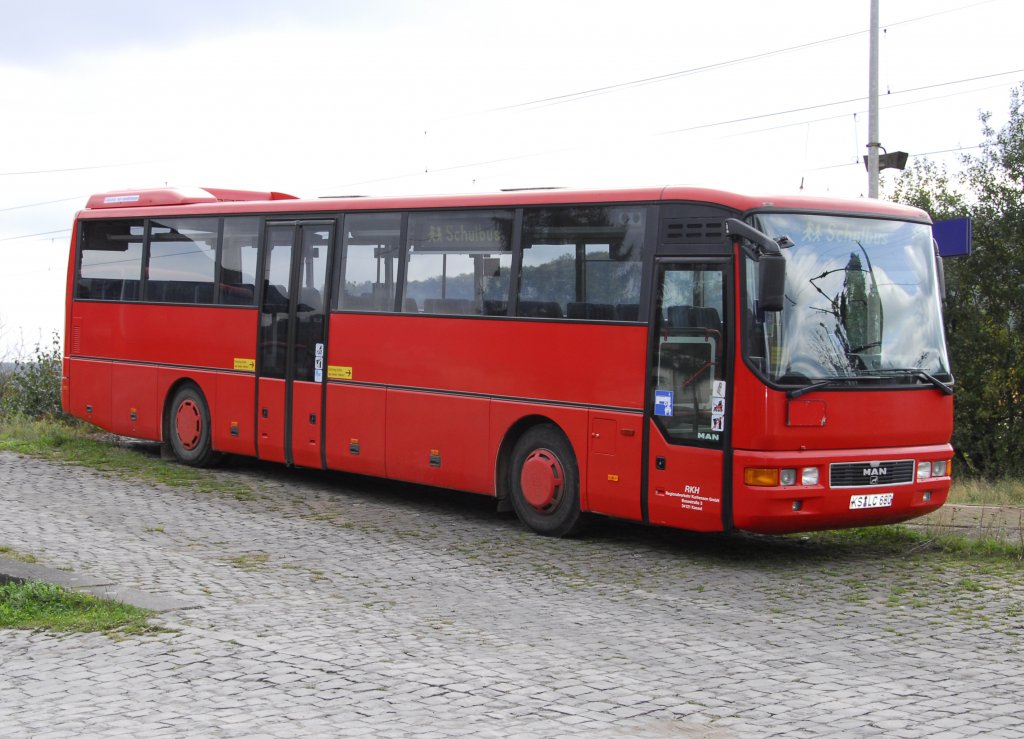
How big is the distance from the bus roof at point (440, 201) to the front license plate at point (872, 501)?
246cm

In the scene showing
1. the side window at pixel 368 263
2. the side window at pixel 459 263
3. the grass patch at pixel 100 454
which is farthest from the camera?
the grass patch at pixel 100 454

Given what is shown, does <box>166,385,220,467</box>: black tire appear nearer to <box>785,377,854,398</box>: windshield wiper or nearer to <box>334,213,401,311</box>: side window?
A: <box>334,213,401,311</box>: side window

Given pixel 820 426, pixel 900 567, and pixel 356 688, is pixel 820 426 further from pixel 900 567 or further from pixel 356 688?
pixel 356 688

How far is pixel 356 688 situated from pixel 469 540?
5.61 metres

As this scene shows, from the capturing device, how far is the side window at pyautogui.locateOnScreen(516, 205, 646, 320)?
39.9 feet

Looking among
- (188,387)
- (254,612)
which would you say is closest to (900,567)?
(254,612)

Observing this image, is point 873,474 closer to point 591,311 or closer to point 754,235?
point 754,235

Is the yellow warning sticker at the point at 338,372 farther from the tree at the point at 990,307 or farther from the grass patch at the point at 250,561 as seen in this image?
the tree at the point at 990,307

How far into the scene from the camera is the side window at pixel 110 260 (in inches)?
741

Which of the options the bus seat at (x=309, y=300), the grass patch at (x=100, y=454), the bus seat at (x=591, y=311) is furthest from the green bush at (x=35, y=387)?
the bus seat at (x=591, y=311)

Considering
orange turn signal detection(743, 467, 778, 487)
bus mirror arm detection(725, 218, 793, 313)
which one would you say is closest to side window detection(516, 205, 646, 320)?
bus mirror arm detection(725, 218, 793, 313)

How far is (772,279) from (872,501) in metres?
2.24

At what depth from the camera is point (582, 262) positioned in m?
12.6

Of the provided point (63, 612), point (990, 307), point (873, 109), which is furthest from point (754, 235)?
point (990, 307)
